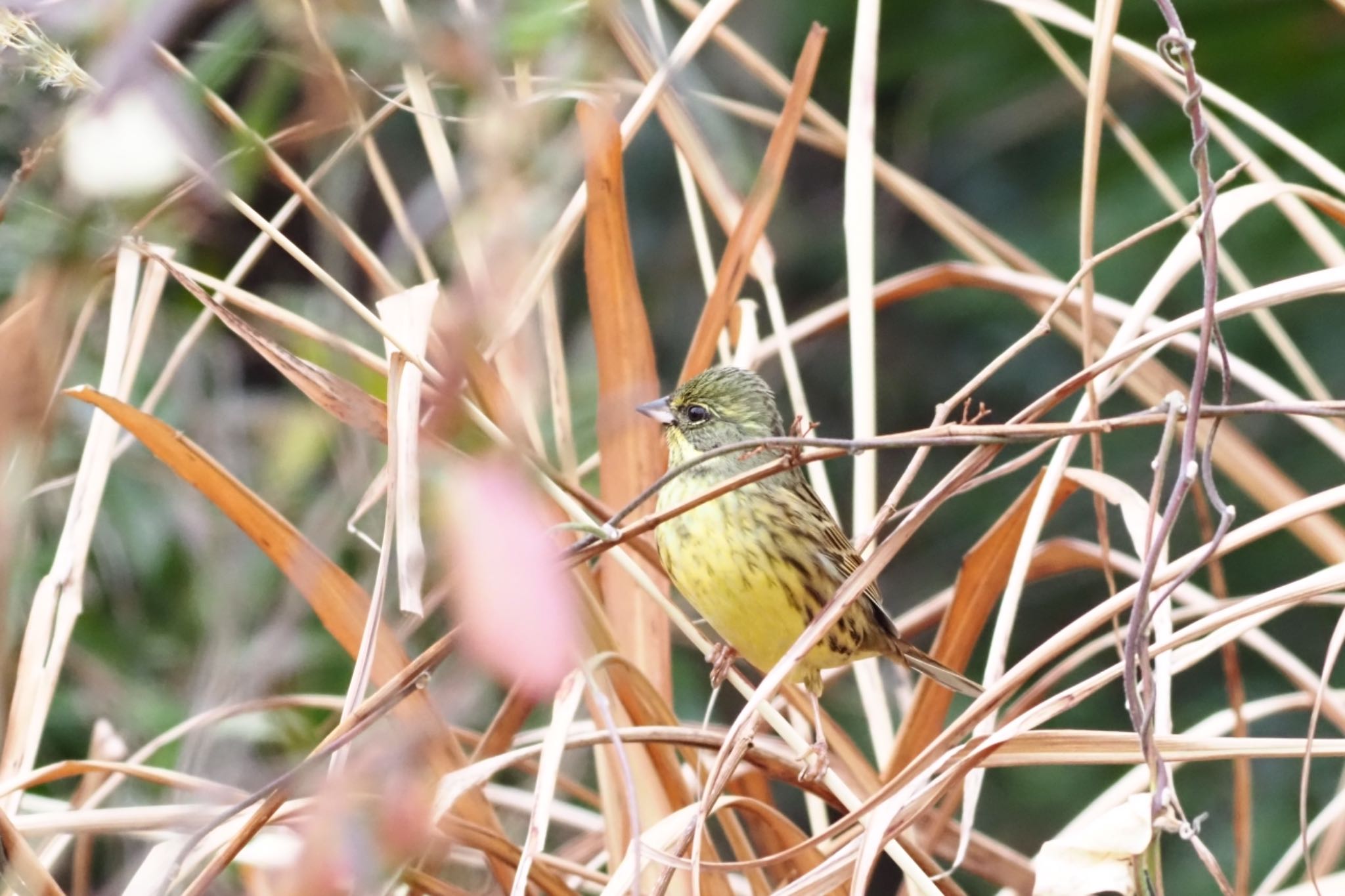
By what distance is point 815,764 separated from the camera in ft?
6.06

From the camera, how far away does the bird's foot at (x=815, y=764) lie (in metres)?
1.80

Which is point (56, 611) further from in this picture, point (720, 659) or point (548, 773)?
point (720, 659)

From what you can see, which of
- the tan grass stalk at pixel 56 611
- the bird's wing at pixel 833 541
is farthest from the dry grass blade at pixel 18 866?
the bird's wing at pixel 833 541

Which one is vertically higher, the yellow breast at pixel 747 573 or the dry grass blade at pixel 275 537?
the dry grass blade at pixel 275 537

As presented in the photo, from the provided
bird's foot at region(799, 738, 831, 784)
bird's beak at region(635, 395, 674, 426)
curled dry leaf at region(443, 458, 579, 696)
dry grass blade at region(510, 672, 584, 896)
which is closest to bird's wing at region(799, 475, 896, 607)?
bird's beak at region(635, 395, 674, 426)

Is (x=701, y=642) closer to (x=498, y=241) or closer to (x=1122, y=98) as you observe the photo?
(x=498, y=241)

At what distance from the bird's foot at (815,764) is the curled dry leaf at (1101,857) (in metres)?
0.49

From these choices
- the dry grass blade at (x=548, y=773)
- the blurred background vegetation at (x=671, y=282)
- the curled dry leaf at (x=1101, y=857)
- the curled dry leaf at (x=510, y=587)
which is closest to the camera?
the curled dry leaf at (x=510, y=587)

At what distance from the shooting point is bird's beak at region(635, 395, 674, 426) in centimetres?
229

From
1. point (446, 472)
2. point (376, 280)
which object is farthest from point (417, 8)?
point (376, 280)

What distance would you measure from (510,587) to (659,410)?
6.28 feet

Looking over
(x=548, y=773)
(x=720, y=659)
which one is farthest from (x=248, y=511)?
(x=720, y=659)

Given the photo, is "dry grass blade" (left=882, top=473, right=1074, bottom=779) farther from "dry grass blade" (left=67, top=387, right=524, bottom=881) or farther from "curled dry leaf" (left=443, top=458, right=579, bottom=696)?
"curled dry leaf" (left=443, top=458, right=579, bottom=696)

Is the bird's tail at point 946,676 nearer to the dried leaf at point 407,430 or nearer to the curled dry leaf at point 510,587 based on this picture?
the dried leaf at point 407,430
